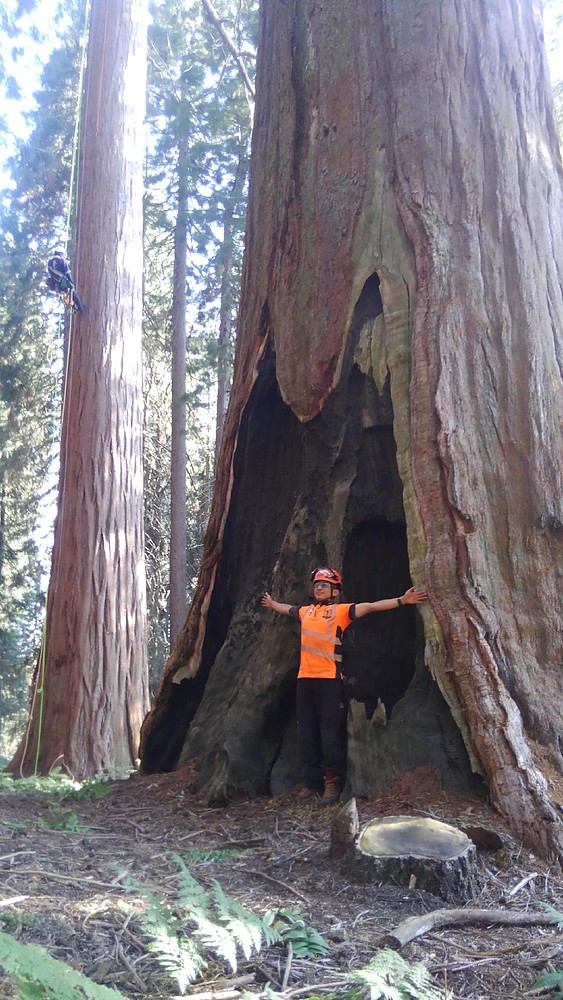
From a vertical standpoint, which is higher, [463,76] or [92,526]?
[463,76]

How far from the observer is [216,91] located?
15.8 metres

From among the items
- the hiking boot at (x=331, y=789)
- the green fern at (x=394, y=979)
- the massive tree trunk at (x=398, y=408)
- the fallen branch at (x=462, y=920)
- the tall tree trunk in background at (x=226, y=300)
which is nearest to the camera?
the green fern at (x=394, y=979)

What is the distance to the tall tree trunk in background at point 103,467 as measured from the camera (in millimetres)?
8477

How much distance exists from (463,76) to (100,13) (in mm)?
6902

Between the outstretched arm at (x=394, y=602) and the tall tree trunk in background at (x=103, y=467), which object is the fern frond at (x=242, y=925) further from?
the tall tree trunk in background at (x=103, y=467)

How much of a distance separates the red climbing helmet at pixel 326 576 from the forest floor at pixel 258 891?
1349 mm

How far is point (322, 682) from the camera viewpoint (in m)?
5.45

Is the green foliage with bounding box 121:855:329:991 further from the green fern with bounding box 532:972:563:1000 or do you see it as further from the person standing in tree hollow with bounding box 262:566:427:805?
the person standing in tree hollow with bounding box 262:566:427:805

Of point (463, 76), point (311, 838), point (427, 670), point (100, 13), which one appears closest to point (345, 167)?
point (463, 76)

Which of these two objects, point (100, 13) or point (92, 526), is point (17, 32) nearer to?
point (100, 13)

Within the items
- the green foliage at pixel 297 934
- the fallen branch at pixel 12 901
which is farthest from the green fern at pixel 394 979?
the fallen branch at pixel 12 901

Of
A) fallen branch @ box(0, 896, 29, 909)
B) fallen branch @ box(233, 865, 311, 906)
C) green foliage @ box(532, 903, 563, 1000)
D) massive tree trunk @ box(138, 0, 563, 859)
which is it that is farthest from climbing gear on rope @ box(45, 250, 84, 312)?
green foliage @ box(532, 903, 563, 1000)

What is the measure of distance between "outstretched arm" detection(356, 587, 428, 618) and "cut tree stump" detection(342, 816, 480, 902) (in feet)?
4.64

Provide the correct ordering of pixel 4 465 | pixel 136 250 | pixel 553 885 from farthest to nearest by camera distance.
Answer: pixel 4 465 → pixel 136 250 → pixel 553 885
